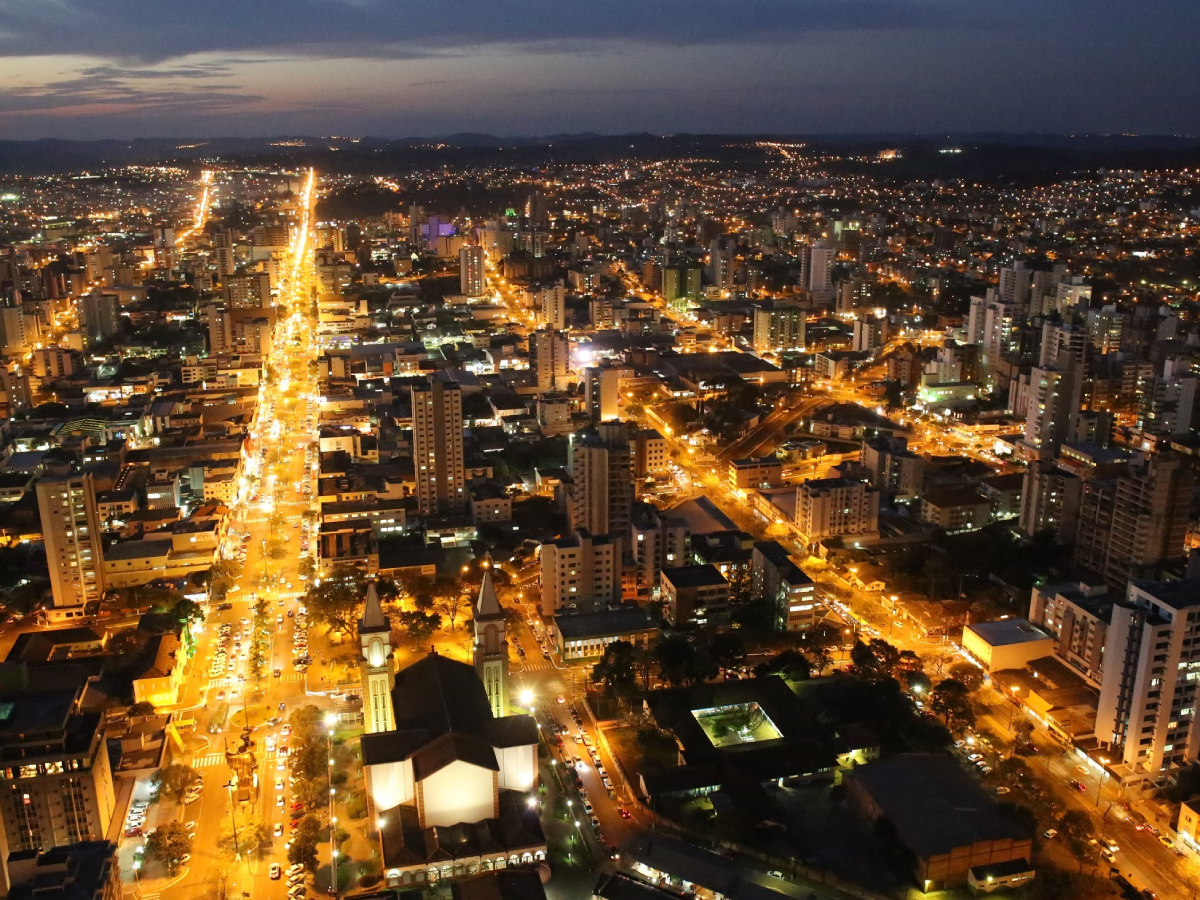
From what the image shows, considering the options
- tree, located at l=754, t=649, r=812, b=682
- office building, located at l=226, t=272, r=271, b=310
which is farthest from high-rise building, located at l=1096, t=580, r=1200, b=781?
office building, located at l=226, t=272, r=271, b=310

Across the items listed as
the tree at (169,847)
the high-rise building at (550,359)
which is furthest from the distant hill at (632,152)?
the tree at (169,847)

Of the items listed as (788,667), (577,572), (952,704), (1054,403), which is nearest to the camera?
(952,704)

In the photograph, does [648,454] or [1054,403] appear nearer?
[648,454]

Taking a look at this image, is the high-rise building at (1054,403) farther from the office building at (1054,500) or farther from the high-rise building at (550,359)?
the high-rise building at (550,359)

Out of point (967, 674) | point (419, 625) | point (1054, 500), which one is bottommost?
point (967, 674)

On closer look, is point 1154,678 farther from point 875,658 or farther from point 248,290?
point 248,290

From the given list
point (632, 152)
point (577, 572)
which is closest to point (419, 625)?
point (577, 572)

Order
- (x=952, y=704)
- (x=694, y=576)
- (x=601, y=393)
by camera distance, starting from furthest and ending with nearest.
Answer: (x=601, y=393), (x=694, y=576), (x=952, y=704)
